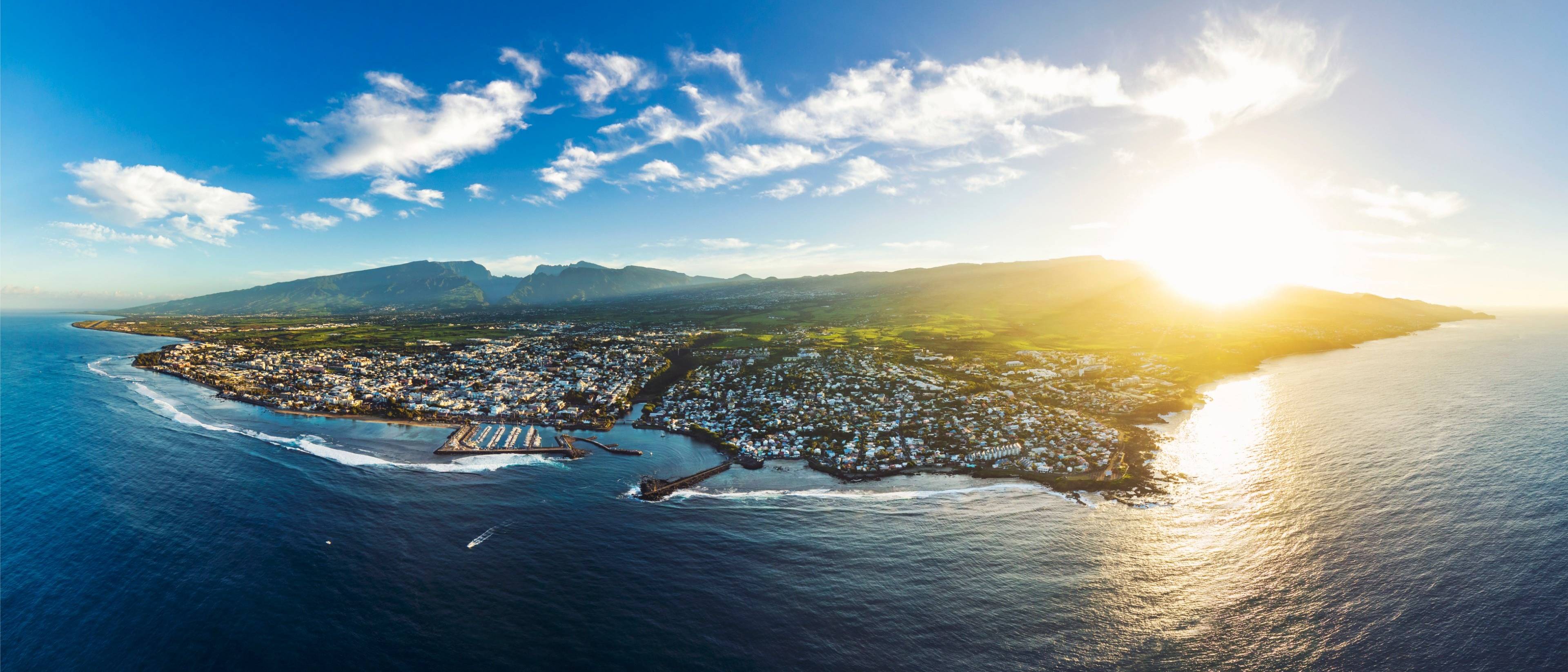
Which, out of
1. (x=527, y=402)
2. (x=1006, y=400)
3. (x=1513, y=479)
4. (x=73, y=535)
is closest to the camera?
(x=73, y=535)

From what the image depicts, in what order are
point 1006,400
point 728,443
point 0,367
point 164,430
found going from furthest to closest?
point 0,367 < point 1006,400 < point 164,430 < point 728,443

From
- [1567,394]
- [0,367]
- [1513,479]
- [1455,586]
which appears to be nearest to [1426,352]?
[1567,394]

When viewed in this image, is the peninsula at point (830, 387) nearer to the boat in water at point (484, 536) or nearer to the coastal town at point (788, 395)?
the coastal town at point (788, 395)

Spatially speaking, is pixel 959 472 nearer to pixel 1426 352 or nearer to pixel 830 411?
pixel 830 411

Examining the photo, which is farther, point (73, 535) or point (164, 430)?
point (164, 430)

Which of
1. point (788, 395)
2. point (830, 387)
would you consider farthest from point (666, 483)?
point (830, 387)

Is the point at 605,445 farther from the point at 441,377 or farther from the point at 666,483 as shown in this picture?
the point at 441,377
